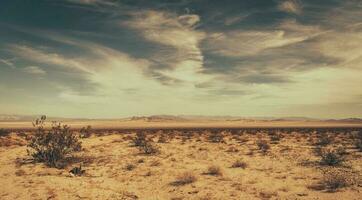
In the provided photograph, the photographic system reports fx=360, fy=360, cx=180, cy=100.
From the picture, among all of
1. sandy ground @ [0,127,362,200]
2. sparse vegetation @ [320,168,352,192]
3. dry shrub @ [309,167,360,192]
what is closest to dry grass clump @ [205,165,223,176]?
sandy ground @ [0,127,362,200]

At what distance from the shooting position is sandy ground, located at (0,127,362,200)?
1057cm

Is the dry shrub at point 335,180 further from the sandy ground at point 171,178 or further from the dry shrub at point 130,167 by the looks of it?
the dry shrub at point 130,167

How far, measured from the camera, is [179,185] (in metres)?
12.0

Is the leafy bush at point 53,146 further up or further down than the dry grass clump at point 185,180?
further up

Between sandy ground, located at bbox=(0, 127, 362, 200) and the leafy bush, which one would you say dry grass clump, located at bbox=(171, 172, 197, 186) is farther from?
the leafy bush

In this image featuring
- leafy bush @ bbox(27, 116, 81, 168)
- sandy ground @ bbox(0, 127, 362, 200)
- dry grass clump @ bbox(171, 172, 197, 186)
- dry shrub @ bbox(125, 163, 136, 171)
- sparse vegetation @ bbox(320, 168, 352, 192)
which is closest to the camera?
sandy ground @ bbox(0, 127, 362, 200)

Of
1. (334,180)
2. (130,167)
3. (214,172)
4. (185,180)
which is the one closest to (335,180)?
(334,180)

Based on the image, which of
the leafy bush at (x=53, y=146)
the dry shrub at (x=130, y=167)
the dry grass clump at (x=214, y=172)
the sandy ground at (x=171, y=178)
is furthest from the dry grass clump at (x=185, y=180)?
the leafy bush at (x=53, y=146)

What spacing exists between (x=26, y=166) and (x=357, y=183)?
1282 centimetres

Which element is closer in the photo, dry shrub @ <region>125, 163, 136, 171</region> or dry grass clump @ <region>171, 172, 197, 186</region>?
dry grass clump @ <region>171, 172, 197, 186</region>

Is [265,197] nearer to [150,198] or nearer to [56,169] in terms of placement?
[150,198]

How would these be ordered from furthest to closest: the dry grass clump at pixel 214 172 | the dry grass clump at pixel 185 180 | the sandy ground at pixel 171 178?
the dry grass clump at pixel 214 172 < the dry grass clump at pixel 185 180 < the sandy ground at pixel 171 178

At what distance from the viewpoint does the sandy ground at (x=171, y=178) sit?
1057cm

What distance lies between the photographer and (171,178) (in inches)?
513
